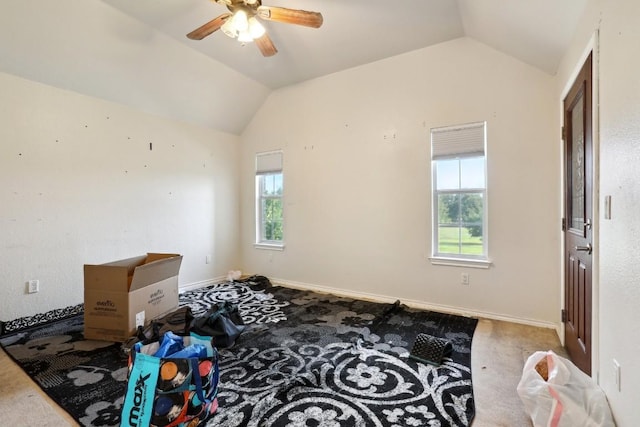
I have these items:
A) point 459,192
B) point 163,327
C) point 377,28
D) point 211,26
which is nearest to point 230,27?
point 211,26

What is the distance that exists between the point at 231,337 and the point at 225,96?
3.40m

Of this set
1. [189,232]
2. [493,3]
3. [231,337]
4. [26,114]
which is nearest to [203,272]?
[189,232]

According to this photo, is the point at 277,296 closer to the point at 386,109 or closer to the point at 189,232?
the point at 189,232

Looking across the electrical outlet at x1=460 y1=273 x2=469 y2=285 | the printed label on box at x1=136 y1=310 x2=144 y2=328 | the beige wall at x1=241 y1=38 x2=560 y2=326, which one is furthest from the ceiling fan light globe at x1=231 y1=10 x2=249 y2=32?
the electrical outlet at x1=460 y1=273 x2=469 y2=285

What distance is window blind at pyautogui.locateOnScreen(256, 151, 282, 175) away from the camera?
4779 mm

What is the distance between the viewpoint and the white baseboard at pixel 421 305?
299 centimetres

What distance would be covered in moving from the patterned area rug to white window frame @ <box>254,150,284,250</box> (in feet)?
5.62

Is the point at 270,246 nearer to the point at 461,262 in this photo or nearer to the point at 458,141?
the point at 461,262

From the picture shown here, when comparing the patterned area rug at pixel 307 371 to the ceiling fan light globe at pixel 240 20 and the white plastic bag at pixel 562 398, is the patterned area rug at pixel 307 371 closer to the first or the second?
the white plastic bag at pixel 562 398

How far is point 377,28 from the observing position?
10.4 feet

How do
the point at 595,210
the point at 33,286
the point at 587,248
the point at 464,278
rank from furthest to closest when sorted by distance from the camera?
the point at 464,278 → the point at 33,286 → the point at 587,248 → the point at 595,210

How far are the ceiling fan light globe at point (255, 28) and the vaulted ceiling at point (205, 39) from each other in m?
0.56

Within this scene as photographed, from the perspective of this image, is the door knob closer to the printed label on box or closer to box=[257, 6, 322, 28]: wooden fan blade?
box=[257, 6, 322, 28]: wooden fan blade

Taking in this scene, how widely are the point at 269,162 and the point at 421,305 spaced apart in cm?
308
